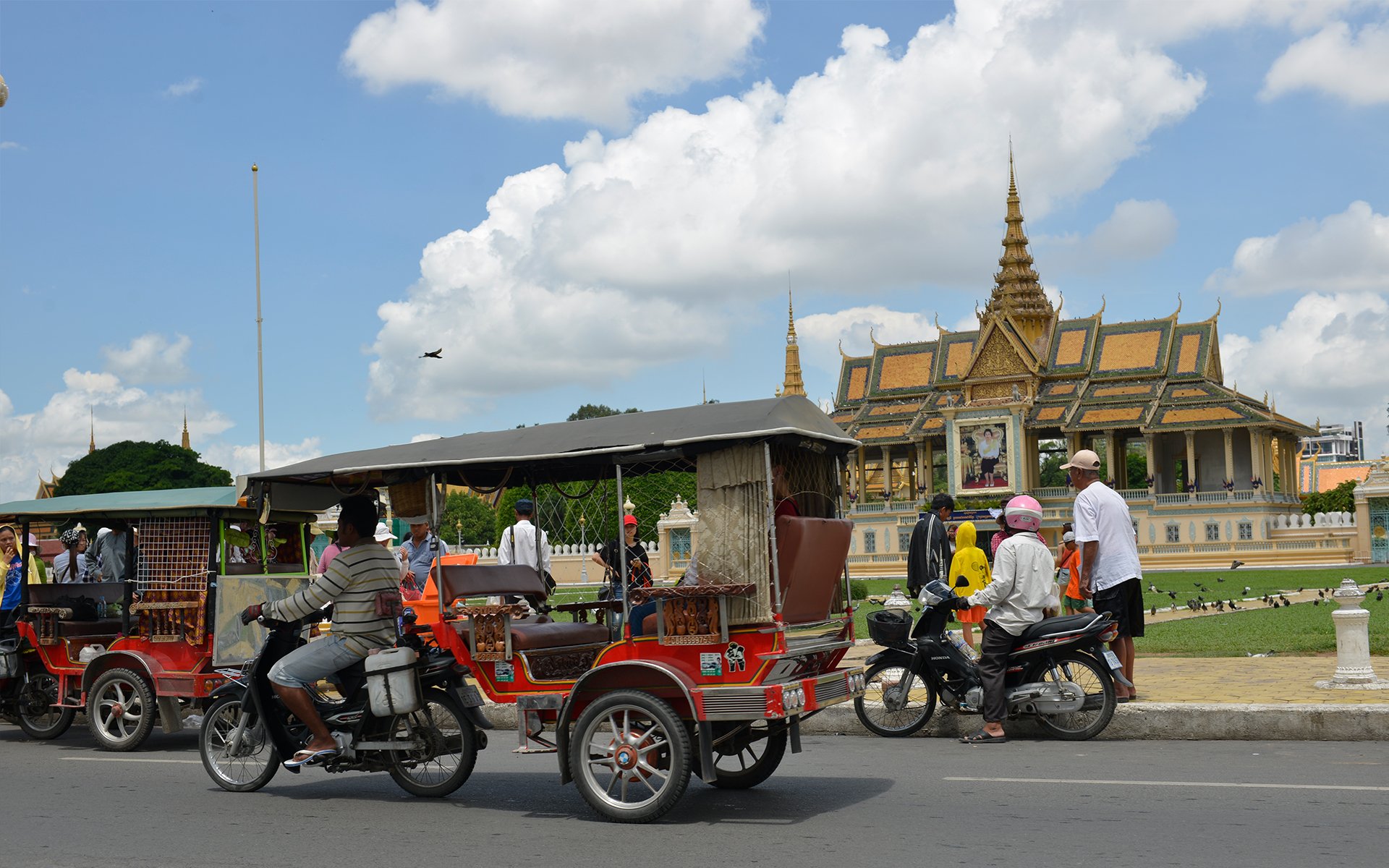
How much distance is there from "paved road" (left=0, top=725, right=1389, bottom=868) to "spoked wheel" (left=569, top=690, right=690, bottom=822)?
0.39 feet

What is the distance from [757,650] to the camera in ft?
21.7

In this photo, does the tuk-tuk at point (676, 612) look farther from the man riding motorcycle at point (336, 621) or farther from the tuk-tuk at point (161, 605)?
the tuk-tuk at point (161, 605)

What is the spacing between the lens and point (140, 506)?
9586 mm

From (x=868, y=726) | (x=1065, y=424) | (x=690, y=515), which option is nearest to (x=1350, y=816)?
(x=868, y=726)

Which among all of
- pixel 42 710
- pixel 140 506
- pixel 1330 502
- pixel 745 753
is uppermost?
pixel 1330 502

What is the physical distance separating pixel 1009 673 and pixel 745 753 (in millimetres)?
2059

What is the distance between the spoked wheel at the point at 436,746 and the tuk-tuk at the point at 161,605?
2307 millimetres

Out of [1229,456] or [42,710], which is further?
[1229,456]

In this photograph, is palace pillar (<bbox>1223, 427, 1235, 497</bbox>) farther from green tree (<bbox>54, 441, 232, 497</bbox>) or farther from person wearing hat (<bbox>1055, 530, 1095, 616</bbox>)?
green tree (<bbox>54, 441, 232, 497</bbox>)

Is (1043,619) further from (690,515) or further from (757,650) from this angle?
(690,515)

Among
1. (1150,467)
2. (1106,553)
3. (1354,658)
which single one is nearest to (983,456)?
(1150,467)

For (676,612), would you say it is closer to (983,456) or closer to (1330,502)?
(983,456)

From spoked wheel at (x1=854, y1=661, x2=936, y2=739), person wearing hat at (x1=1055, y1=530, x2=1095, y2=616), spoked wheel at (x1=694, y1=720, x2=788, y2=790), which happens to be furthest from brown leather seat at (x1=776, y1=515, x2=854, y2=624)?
person wearing hat at (x1=1055, y1=530, x2=1095, y2=616)

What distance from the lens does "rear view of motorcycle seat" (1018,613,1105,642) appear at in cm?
876
